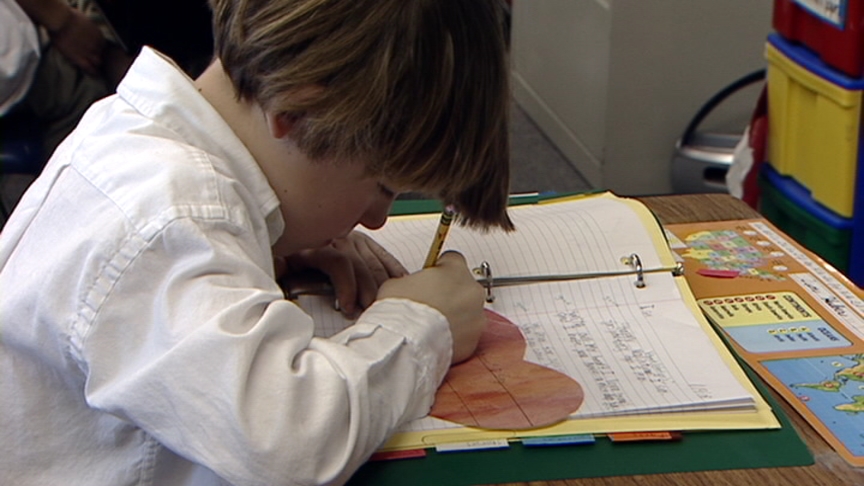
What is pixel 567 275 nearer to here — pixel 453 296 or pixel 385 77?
pixel 453 296

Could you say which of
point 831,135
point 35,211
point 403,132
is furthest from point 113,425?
point 831,135

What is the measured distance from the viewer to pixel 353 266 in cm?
92

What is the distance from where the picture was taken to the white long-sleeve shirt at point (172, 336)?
638 millimetres

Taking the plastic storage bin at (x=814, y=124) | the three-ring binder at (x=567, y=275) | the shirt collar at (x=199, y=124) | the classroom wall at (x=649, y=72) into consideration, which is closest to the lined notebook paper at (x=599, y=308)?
the three-ring binder at (x=567, y=275)

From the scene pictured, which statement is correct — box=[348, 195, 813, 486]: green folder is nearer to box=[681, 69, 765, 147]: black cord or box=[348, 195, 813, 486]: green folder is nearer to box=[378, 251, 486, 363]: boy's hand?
box=[378, 251, 486, 363]: boy's hand

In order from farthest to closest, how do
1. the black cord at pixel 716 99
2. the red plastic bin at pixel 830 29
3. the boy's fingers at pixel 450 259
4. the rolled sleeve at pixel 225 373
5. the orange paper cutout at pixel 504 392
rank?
the black cord at pixel 716 99, the red plastic bin at pixel 830 29, the boy's fingers at pixel 450 259, the orange paper cutout at pixel 504 392, the rolled sleeve at pixel 225 373

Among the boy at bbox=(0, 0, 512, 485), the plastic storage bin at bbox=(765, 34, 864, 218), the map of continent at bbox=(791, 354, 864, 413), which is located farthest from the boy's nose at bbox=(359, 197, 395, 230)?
the plastic storage bin at bbox=(765, 34, 864, 218)

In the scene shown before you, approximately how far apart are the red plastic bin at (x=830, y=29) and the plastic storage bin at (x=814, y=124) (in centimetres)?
2

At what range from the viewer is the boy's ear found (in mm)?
750

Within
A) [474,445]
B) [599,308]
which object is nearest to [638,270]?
[599,308]

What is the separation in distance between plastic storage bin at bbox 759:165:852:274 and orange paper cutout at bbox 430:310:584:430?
898mm

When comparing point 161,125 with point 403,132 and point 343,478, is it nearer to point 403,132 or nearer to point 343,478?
point 403,132

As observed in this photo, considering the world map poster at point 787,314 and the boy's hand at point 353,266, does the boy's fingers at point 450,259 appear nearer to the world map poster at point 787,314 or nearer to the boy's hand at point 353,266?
the boy's hand at point 353,266

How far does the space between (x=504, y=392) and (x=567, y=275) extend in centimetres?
20
